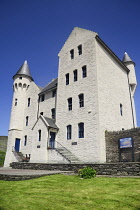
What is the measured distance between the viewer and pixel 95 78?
20.4m

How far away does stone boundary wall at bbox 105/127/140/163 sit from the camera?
16605 millimetres

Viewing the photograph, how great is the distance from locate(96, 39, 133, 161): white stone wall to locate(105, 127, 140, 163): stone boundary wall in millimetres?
668

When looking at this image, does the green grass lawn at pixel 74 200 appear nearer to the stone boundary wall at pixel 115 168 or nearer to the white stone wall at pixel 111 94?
the stone boundary wall at pixel 115 168

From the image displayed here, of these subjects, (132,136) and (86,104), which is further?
(86,104)

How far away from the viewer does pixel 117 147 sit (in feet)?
58.8

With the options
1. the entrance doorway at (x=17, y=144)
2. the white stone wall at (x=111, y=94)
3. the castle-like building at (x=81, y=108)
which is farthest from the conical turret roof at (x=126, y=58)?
the entrance doorway at (x=17, y=144)

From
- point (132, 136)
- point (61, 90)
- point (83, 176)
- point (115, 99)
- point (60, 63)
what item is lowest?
point (83, 176)

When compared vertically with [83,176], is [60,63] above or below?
above

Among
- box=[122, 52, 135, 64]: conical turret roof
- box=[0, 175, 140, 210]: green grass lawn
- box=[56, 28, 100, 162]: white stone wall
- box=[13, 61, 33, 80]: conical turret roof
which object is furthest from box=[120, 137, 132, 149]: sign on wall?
box=[13, 61, 33, 80]: conical turret roof

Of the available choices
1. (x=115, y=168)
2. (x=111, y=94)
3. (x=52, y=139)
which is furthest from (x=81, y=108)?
(x=115, y=168)

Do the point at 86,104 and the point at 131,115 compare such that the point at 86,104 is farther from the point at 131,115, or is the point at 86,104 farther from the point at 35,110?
the point at 35,110

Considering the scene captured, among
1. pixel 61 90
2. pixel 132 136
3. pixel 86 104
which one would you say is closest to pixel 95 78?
pixel 86 104

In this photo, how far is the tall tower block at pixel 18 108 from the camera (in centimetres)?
2852

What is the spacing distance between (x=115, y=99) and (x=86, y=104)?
4.88 meters
